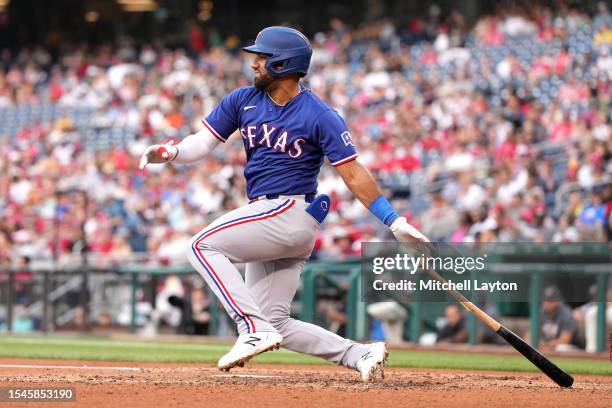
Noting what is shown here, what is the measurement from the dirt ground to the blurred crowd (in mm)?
5310

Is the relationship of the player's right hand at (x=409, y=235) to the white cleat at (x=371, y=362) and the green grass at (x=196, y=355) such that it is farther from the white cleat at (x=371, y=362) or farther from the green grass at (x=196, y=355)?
the green grass at (x=196, y=355)

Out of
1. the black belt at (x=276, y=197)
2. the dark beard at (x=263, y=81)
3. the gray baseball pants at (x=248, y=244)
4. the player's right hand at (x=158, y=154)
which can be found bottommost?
the gray baseball pants at (x=248, y=244)

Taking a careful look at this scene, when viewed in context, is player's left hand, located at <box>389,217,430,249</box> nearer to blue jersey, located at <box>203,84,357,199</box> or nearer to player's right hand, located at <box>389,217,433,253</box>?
player's right hand, located at <box>389,217,433,253</box>

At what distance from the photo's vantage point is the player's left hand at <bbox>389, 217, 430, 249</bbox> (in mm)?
6152

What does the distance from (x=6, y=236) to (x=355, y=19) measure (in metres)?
12.0

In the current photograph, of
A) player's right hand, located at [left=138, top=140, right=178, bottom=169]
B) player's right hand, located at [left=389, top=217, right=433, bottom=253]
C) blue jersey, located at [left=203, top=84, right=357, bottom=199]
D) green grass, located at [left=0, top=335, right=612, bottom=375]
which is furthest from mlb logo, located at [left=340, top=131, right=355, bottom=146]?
green grass, located at [left=0, top=335, right=612, bottom=375]

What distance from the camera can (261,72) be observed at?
646cm

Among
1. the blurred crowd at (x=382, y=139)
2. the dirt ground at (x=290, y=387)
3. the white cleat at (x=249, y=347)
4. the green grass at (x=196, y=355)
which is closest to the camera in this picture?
the dirt ground at (x=290, y=387)

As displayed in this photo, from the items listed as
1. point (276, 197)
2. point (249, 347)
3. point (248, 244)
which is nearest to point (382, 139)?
point (276, 197)

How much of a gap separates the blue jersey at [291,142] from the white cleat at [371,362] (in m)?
0.96

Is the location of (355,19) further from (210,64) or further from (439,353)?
(439,353)

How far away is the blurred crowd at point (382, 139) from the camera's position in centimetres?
1466

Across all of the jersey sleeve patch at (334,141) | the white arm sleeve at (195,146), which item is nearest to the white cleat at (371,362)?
the jersey sleeve patch at (334,141)

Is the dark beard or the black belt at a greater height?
the dark beard
